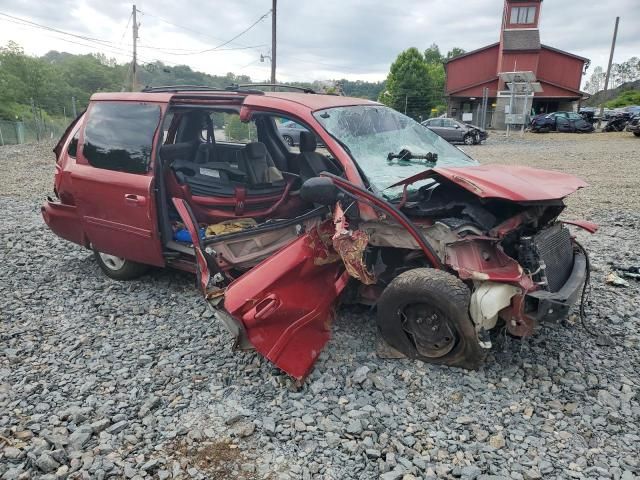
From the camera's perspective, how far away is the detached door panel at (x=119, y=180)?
436 centimetres

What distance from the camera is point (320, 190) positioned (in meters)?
3.21

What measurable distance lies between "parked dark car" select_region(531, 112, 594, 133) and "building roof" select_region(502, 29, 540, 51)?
1101 cm

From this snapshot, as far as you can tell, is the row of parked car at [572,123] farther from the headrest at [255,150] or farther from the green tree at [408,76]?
the headrest at [255,150]

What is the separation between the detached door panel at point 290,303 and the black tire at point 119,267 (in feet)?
6.61

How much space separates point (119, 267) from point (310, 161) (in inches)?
87.0

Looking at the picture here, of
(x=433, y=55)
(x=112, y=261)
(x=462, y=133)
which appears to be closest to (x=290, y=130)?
(x=112, y=261)

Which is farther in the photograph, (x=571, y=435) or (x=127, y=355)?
(x=127, y=355)

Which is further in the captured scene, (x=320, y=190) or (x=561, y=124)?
(x=561, y=124)

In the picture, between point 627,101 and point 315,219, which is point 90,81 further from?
point 315,219

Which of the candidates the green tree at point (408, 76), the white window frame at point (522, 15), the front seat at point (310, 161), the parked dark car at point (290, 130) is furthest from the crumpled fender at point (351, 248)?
the green tree at point (408, 76)

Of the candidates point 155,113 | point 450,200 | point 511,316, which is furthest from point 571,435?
point 155,113

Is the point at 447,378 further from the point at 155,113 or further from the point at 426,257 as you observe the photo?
the point at 155,113

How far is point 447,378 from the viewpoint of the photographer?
3.21 meters

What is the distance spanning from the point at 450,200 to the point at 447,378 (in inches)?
47.7
